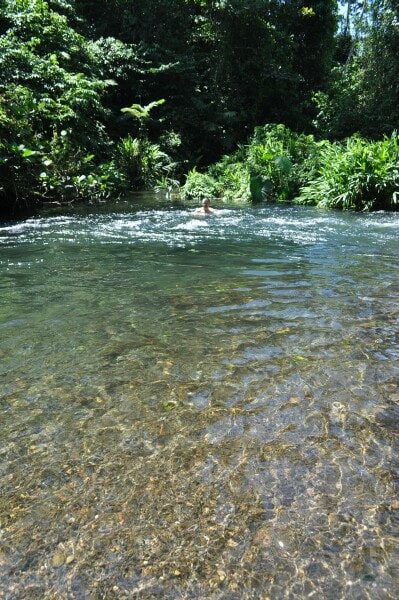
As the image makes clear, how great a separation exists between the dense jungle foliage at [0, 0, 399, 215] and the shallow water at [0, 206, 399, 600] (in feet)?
24.6

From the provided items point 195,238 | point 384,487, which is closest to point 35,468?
point 384,487

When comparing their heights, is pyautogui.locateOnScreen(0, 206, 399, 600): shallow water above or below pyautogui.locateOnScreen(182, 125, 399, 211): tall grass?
below

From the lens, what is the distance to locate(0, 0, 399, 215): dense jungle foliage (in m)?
12.3

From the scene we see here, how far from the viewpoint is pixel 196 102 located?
71.7ft

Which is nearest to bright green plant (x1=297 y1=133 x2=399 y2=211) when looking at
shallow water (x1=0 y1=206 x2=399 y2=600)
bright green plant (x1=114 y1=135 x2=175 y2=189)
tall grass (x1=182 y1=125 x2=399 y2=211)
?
tall grass (x1=182 y1=125 x2=399 y2=211)

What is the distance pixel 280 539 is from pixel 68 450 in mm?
1198

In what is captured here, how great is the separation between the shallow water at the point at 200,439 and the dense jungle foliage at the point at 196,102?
7.48 meters

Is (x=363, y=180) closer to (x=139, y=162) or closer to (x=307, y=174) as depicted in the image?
(x=307, y=174)

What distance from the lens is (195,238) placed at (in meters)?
8.88

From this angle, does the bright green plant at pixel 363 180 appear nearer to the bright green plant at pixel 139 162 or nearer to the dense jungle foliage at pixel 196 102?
the dense jungle foliage at pixel 196 102

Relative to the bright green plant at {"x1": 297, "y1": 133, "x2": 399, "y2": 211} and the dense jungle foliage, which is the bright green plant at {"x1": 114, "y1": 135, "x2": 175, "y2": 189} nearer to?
the dense jungle foliage

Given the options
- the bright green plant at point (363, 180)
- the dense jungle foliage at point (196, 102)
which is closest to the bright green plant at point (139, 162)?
the dense jungle foliage at point (196, 102)

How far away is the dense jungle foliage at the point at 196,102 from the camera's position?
12.3 meters

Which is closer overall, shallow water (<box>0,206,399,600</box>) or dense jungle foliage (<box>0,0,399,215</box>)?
shallow water (<box>0,206,399,600</box>)
